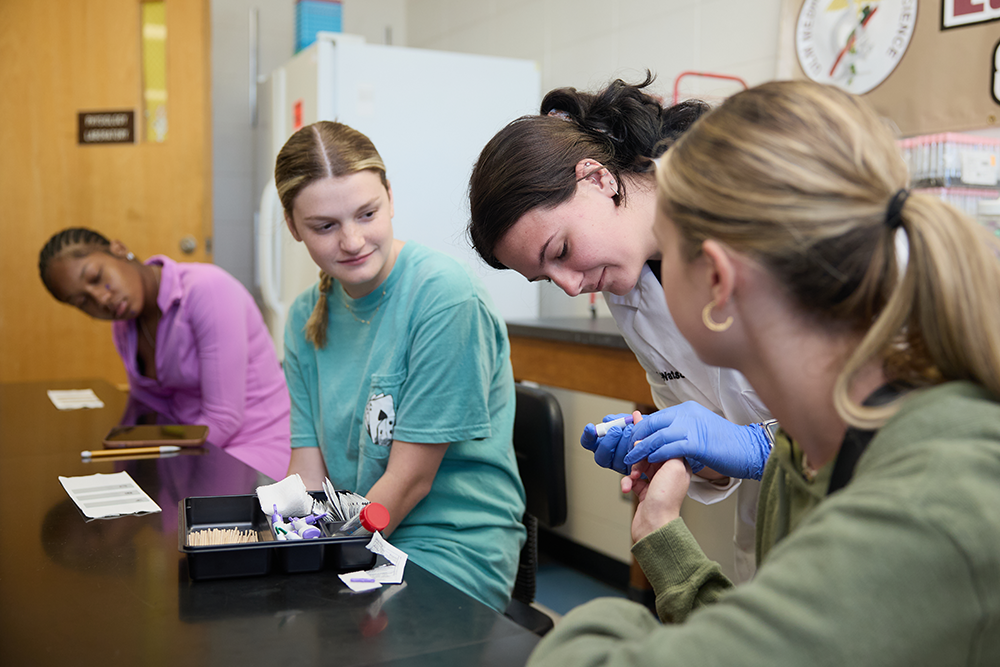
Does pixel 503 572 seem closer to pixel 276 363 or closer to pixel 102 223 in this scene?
pixel 276 363

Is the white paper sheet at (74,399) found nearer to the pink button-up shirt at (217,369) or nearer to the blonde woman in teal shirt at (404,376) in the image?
the pink button-up shirt at (217,369)

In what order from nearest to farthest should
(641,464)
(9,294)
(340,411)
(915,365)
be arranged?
(915,365) → (641,464) → (340,411) → (9,294)

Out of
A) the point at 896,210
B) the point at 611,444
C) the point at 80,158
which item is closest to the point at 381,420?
the point at 611,444

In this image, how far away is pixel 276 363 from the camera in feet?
7.00

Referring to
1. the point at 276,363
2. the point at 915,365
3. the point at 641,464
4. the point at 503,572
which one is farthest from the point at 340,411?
the point at 915,365

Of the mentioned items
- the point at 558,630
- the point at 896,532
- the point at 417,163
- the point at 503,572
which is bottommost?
the point at 503,572

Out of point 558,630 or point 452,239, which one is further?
point 452,239

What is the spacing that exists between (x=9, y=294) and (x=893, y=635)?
364cm

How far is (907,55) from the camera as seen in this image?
196 cm

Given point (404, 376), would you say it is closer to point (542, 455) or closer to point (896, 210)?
point (542, 455)

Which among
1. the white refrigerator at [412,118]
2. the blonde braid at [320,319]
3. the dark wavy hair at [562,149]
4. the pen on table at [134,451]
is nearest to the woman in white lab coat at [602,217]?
the dark wavy hair at [562,149]

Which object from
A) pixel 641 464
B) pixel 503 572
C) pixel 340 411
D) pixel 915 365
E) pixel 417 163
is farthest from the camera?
pixel 417 163

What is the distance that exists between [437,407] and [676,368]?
1.24ft

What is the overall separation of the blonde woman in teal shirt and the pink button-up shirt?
56cm
